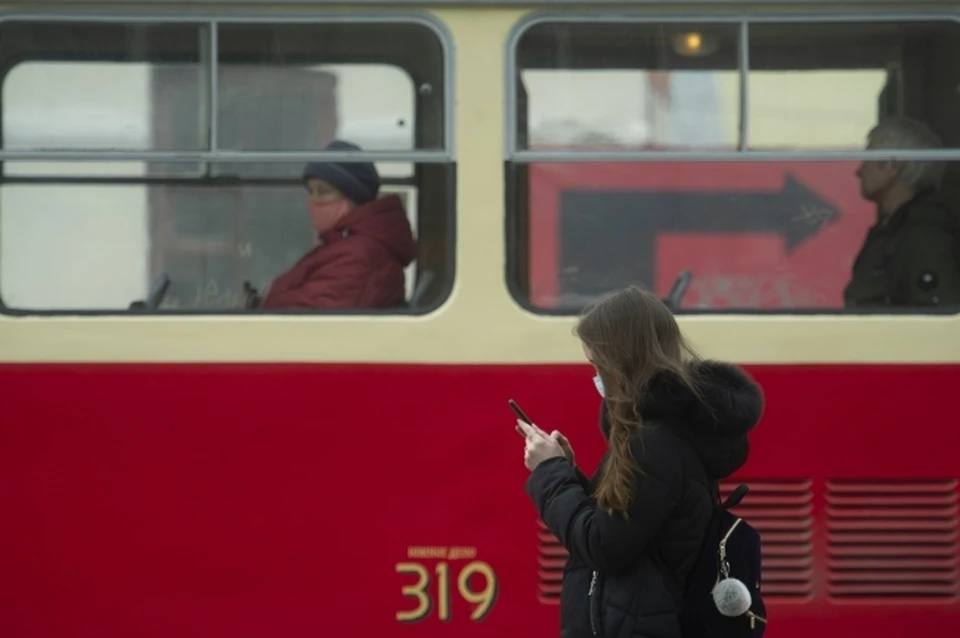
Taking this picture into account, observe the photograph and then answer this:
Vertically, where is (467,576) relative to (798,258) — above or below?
below

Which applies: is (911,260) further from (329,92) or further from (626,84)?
(329,92)

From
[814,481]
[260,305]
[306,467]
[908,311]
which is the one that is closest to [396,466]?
[306,467]

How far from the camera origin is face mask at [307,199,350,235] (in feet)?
14.2

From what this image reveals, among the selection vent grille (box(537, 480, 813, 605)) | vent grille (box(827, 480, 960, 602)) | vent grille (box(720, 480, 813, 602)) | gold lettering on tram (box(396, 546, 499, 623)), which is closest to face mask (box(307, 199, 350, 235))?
gold lettering on tram (box(396, 546, 499, 623))

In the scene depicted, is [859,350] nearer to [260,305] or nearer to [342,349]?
[342,349]

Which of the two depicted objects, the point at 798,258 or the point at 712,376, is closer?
the point at 712,376

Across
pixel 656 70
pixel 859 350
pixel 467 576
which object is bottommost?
pixel 467 576

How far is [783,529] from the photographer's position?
169 inches

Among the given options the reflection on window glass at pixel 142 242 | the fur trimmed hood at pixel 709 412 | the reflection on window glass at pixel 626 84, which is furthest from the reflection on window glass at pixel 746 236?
the fur trimmed hood at pixel 709 412

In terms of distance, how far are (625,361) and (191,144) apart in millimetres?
1833

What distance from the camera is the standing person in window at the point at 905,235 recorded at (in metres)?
4.32

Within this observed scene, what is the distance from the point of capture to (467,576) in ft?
13.9

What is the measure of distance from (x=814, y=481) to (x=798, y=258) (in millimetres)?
682

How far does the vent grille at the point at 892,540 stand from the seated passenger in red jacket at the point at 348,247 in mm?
1493
